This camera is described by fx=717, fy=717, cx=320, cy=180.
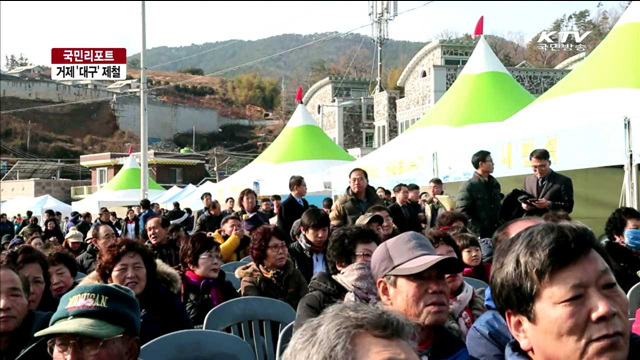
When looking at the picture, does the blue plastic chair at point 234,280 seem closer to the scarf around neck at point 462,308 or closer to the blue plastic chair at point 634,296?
the scarf around neck at point 462,308

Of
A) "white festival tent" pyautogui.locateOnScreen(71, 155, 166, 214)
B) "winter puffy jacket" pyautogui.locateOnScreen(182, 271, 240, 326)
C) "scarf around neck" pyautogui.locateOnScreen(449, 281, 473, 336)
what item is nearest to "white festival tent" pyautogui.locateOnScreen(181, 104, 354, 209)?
"winter puffy jacket" pyautogui.locateOnScreen(182, 271, 240, 326)

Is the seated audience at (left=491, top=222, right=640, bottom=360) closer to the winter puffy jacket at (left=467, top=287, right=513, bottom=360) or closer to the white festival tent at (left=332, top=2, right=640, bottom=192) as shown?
the winter puffy jacket at (left=467, top=287, right=513, bottom=360)

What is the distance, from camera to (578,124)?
8.09m

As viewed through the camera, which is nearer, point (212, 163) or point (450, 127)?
point (450, 127)

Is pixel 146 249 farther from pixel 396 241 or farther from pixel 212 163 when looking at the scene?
pixel 212 163

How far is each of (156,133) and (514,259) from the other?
8710 centimetres

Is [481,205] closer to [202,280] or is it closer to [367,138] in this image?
[202,280]

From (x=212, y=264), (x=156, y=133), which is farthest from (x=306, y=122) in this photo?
(x=156, y=133)

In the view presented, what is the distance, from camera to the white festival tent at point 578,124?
7.79m

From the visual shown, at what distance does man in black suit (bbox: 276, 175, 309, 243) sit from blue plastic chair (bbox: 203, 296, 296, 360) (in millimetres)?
3499

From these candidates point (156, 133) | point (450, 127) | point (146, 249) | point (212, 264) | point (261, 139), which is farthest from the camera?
point (261, 139)

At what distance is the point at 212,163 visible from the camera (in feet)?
214

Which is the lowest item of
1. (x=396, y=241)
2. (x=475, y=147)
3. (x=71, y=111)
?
(x=396, y=241)

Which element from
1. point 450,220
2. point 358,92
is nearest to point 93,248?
point 450,220
